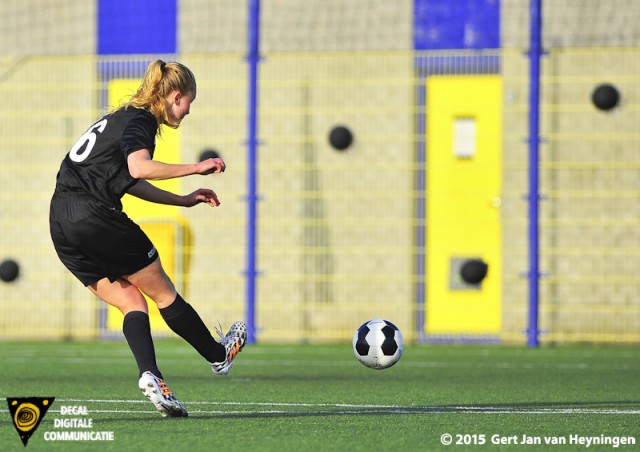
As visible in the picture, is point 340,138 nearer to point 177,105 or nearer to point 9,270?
point 9,270

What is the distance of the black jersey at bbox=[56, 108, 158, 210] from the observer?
18.2 ft

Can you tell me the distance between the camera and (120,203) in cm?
568

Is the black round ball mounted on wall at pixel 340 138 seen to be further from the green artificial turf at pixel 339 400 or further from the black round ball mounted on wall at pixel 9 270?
the black round ball mounted on wall at pixel 9 270

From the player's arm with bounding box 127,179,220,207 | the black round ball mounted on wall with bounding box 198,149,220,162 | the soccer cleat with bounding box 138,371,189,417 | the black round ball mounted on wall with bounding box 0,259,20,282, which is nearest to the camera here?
the soccer cleat with bounding box 138,371,189,417

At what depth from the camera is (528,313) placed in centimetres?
1323

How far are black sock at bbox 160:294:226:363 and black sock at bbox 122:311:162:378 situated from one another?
14 cm

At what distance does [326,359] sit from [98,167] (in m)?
5.68

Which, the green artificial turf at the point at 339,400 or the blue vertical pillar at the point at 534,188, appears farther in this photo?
the blue vertical pillar at the point at 534,188

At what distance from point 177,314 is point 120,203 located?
56 cm

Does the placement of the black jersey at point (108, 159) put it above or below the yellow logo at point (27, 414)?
above

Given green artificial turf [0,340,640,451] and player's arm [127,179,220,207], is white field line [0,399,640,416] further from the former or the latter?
player's arm [127,179,220,207]

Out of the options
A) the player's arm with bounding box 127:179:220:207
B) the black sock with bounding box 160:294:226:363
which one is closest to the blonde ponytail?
the player's arm with bounding box 127:179:220:207

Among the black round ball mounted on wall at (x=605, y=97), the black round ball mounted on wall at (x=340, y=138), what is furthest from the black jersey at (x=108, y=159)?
the black round ball mounted on wall at (x=605, y=97)

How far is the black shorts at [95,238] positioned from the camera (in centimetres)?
554
